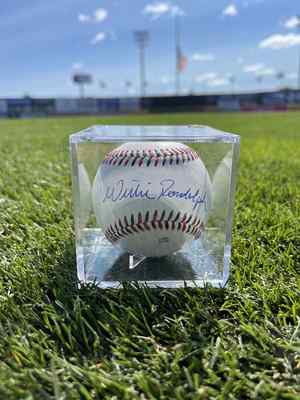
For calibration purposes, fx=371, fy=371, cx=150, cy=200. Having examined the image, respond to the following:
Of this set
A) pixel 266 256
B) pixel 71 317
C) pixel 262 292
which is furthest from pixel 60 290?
pixel 266 256

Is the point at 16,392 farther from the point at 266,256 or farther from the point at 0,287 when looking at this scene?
the point at 266,256

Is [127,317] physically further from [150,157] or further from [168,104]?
[168,104]

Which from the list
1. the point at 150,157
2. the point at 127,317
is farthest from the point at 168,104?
the point at 127,317

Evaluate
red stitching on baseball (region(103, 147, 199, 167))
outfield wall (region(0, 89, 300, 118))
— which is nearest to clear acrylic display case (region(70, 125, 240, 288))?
red stitching on baseball (region(103, 147, 199, 167))

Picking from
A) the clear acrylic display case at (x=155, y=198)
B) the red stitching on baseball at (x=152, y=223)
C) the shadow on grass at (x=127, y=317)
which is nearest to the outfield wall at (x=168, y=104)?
the clear acrylic display case at (x=155, y=198)

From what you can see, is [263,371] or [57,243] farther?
[57,243]

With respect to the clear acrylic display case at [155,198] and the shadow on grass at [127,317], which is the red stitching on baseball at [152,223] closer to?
the clear acrylic display case at [155,198]
